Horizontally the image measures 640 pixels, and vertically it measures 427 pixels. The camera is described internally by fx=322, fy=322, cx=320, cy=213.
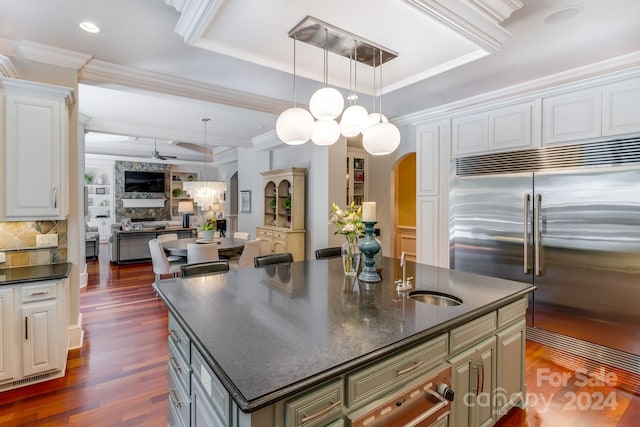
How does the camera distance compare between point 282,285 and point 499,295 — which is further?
Result: point 282,285

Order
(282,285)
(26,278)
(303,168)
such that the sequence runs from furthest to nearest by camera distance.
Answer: (303,168) < (26,278) < (282,285)

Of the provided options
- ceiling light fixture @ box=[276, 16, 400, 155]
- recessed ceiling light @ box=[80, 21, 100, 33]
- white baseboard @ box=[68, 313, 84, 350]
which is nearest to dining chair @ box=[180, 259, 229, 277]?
ceiling light fixture @ box=[276, 16, 400, 155]

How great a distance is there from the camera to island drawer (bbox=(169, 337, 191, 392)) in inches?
60.7

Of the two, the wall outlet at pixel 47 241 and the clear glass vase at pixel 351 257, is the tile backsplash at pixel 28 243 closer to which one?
the wall outlet at pixel 47 241

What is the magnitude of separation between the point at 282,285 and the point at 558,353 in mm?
2839

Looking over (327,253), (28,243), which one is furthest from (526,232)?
(28,243)

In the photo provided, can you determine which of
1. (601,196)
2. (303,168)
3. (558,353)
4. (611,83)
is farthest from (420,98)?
(558,353)

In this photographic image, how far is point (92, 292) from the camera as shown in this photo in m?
4.99

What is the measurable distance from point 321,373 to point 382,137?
1509 mm

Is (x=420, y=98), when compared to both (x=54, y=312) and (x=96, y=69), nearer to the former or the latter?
(x=96, y=69)

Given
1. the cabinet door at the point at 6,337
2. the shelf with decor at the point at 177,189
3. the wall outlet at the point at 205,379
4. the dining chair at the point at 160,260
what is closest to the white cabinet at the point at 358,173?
the dining chair at the point at 160,260

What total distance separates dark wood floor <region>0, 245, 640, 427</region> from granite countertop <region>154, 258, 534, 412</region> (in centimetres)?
95

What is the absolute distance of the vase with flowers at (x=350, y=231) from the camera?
225 cm

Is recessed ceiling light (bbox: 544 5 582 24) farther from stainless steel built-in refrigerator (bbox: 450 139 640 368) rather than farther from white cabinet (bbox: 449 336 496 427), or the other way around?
white cabinet (bbox: 449 336 496 427)
